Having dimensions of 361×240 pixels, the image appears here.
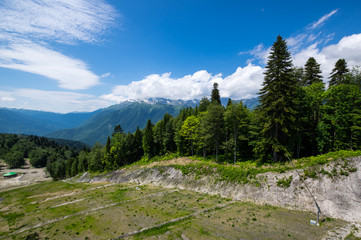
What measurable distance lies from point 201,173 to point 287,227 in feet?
62.3

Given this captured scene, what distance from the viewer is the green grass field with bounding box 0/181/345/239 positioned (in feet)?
54.2

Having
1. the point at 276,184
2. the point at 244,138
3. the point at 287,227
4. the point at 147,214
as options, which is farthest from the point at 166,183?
the point at 287,227

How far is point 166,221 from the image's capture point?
66.2 feet

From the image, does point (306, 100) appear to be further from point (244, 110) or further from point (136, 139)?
point (136, 139)

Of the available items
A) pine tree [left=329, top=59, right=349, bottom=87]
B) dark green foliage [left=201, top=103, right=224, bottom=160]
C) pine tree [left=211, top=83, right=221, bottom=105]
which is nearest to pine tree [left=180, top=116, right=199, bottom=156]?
dark green foliage [left=201, top=103, right=224, bottom=160]

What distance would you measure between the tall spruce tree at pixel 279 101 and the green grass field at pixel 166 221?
11.3 metres

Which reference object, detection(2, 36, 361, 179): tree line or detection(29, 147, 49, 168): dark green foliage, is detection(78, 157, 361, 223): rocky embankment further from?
detection(29, 147, 49, 168): dark green foliage

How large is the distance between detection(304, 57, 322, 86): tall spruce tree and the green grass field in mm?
34859

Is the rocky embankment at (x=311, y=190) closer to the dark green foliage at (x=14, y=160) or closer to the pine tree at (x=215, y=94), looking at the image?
the pine tree at (x=215, y=94)

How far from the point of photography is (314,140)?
1216 inches

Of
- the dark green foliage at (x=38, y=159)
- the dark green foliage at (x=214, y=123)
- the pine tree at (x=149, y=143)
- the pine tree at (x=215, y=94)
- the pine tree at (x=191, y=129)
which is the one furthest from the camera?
the dark green foliage at (x=38, y=159)

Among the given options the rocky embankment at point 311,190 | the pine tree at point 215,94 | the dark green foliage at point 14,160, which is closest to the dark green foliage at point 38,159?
the dark green foliage at point 14,160

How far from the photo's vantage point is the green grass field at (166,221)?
54.2 ft

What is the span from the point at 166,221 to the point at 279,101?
80.7ft
